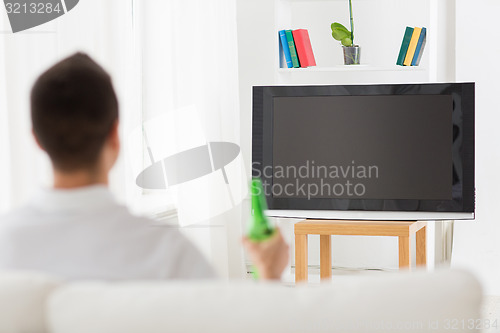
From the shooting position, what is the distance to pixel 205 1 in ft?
12.8

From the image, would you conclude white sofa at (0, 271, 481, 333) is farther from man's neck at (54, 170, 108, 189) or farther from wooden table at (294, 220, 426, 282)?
wooden table at (294, 220, 426, 282)

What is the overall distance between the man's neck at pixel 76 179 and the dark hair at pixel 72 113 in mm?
10

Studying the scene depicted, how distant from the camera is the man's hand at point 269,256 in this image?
107 cm

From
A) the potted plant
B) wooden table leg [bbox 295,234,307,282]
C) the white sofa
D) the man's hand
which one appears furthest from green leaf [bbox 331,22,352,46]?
the white sofa

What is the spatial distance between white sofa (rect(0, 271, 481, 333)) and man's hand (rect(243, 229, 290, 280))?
17cm

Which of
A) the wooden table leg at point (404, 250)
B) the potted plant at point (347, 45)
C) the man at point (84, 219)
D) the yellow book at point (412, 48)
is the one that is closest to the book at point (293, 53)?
the potted plant at point (347, 45)

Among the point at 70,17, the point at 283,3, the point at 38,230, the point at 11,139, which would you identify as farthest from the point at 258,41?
the point at 38,230

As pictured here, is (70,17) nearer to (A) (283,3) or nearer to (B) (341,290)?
(A) (283,3)

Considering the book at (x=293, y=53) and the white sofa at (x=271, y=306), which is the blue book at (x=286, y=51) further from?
the white sofa at (x=271, y=306)

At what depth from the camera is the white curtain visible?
247 cm

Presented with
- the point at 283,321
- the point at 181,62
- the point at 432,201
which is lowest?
the point at 432,201

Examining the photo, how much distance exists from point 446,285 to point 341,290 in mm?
131

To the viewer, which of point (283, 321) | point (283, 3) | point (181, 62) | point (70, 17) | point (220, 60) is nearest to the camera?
point (283, 321)

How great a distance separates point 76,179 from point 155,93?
250 cm
